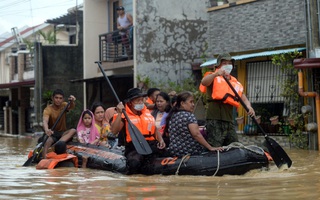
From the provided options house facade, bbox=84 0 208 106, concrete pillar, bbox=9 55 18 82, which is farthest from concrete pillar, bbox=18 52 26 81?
house facade, bbox=84 0 208 106

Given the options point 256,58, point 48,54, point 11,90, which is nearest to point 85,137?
point 256,58

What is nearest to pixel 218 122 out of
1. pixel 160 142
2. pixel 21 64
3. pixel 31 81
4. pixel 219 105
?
pixel 219 105

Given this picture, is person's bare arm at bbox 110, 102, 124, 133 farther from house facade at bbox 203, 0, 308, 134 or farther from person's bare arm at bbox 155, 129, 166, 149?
house facade at bbox 203, 0, 308, 134

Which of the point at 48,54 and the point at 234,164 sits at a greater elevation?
the point at 48,54

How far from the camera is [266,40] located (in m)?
17.5

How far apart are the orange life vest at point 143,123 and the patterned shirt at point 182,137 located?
382mm

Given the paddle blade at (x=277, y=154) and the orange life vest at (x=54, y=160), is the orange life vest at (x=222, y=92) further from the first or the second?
the orange life vest at (x=54, y=160)

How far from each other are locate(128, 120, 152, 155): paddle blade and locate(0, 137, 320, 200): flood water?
1.32 feet

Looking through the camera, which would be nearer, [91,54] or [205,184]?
[205,184]

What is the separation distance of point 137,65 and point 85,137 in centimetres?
757

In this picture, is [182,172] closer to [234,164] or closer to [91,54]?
[234,164]

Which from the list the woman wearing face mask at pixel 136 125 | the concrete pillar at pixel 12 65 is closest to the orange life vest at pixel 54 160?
the woman wearing face mask at pixel 136 125

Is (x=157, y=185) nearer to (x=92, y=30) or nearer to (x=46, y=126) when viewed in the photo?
(x=46, y=126)

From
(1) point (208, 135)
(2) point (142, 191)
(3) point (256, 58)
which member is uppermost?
(3) point (256, 58)
